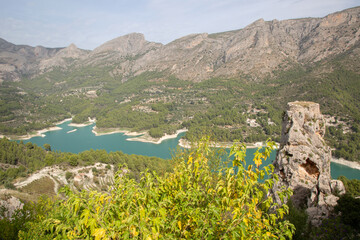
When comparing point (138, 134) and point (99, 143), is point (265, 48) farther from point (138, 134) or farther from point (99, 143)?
point (99, 143)

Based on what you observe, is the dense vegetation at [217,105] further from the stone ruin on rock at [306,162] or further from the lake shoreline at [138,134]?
the stone ruin on rock at [306,162]

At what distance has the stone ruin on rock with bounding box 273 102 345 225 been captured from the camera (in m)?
12.2

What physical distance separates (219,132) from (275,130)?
17.4m

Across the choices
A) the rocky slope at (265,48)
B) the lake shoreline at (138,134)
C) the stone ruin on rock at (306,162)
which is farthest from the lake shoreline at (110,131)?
the stone ruin on rock at (306,162)

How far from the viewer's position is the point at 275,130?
70062 millimetres

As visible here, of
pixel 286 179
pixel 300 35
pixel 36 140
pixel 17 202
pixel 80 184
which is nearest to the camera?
pixel 286 179

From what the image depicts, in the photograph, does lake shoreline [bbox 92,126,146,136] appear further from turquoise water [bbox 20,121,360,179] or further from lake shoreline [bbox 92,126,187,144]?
turquoise water [bbox 20,121,360,179]

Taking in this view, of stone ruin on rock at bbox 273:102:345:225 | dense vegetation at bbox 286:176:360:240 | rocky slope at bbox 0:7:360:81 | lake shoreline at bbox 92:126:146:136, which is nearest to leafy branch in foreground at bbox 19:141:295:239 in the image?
dense vegetation at bbox 286:176:360:240

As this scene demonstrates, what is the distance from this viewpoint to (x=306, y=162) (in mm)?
14203

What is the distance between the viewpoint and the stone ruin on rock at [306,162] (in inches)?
481

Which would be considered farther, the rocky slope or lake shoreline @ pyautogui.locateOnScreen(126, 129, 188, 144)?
the rocky slope

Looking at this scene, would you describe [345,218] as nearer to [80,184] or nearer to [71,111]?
[80,184]

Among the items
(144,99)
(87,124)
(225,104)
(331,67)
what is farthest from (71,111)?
(331,67)

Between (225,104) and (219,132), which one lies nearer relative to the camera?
(219,132)
